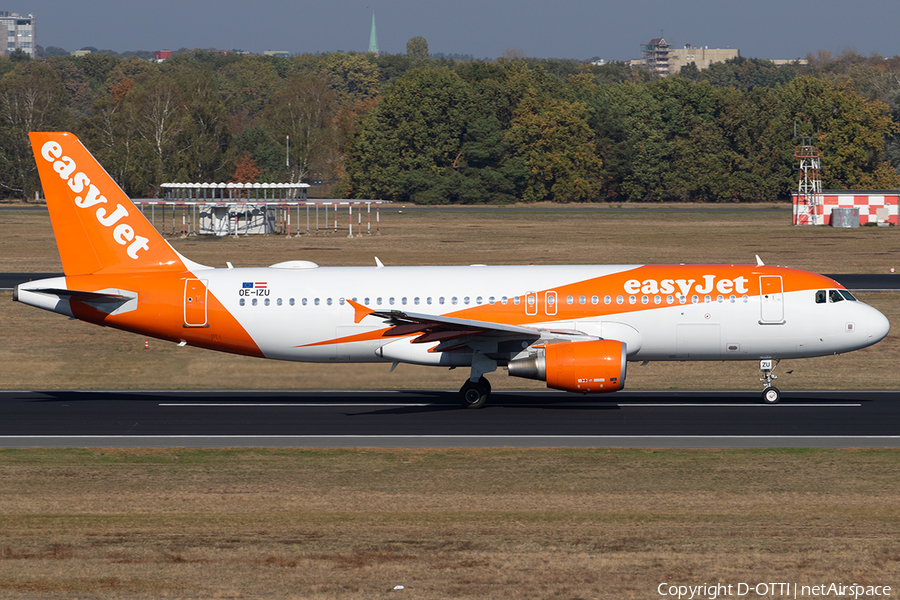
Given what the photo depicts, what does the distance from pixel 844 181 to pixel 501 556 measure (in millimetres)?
148689

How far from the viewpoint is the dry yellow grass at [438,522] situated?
16.8 m

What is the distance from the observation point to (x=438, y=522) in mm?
20203

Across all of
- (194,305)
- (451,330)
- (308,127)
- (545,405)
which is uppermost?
(308,127)

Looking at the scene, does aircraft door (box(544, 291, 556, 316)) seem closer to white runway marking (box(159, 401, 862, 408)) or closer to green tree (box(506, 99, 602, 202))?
white runway marking (box(159, 401, 862, 408))

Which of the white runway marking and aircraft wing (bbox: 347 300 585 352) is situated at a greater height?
aircraft wing (bbox: 347 300 585 352)

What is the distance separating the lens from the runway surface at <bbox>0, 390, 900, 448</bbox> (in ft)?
90.9

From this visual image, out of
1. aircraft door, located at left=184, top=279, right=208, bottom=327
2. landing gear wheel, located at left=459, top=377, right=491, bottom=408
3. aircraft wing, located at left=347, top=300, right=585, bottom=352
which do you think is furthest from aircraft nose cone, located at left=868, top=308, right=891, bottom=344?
aircraft door, located at left=184, top=279, right=208, bottom=327

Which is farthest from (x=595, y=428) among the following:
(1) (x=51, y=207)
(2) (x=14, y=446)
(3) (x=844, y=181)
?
(3) (x=844, y=181)

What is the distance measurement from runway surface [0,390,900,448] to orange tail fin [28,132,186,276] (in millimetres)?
4530

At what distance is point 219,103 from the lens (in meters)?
166

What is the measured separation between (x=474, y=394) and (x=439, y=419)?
200 centimetres

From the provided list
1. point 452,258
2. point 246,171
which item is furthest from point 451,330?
→ point 246,171

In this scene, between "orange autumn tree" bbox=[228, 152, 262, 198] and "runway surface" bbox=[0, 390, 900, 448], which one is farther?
"orange autumn tree" bbox=[228, 152, 262, 198]

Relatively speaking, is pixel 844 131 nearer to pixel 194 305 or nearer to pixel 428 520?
pixel 194 305
